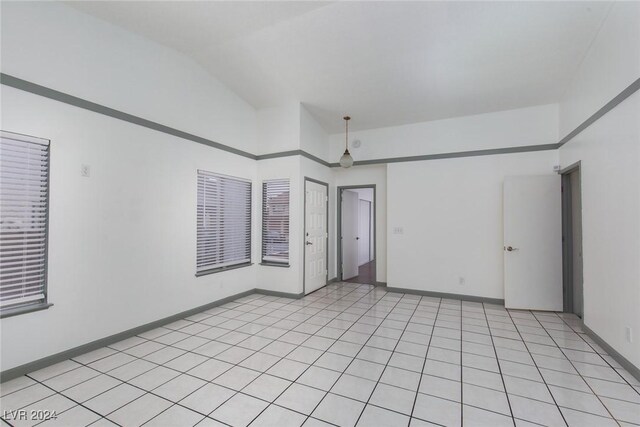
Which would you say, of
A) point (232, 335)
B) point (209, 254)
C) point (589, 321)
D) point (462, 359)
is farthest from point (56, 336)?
point (589, 321)

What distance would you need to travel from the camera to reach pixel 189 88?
4.11 metres

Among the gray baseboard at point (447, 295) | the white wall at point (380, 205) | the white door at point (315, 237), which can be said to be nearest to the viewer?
the gray baseboard at point (447, 295)

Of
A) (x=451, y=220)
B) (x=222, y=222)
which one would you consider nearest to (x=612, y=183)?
(x=451, y=220)

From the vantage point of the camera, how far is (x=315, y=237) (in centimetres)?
567

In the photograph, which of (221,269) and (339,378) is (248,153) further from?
(339,378)

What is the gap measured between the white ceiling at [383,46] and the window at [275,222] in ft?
5.27

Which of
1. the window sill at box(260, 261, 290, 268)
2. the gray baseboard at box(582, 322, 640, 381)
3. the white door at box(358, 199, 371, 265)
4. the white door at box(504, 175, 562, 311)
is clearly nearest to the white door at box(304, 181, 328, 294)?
the window sill at box(260, 261, 290, 268)

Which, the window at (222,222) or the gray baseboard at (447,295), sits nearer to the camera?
the window at (222,222)

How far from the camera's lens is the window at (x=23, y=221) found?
245 centimetres

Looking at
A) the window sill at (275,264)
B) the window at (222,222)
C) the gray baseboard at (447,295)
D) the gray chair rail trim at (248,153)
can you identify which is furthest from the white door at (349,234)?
the window at (222,222)

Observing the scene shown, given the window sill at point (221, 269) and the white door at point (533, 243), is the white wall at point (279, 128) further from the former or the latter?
the white door at point (533, 243)

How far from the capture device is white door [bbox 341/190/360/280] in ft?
21.9

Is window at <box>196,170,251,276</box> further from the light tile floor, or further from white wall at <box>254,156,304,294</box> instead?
the light tile floor

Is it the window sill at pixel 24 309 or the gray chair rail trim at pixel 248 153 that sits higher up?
the gray chair rail trim at pixel 248 153
